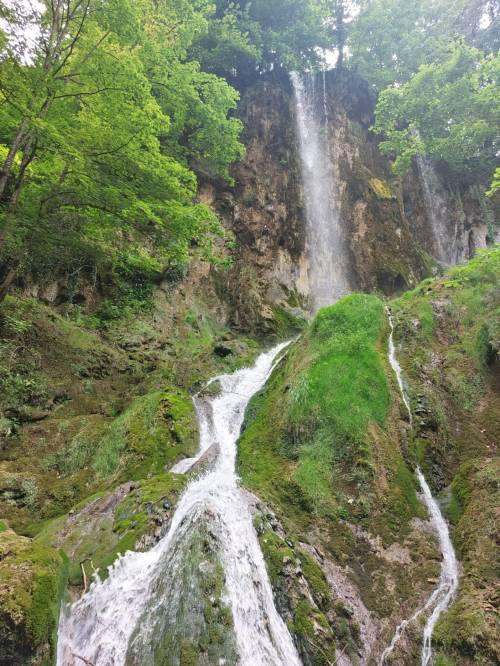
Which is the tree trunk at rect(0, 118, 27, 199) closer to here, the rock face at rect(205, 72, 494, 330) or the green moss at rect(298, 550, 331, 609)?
the green moss at rect(298, 550, 331, 609)

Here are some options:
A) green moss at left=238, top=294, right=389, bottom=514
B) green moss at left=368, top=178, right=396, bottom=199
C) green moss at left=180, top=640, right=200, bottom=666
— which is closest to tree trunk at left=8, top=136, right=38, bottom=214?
green moss at left=238, top=294, right=389, bottom=514

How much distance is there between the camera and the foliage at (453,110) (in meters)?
16.9

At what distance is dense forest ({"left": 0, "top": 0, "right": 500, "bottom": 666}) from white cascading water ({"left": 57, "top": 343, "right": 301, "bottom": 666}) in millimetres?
28

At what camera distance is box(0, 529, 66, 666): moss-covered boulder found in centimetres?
314

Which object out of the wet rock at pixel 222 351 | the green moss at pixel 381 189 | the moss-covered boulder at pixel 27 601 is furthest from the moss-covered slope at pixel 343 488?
the green moss at pixel 381 189

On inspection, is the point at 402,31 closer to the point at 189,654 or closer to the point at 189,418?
the point at 189,418

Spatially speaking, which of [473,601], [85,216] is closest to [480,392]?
[473,601]

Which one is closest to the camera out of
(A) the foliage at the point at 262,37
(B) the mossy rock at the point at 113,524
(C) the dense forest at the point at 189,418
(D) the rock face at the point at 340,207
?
(C) the dense forest at the point at 189,418

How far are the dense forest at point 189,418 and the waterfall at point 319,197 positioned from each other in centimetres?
489

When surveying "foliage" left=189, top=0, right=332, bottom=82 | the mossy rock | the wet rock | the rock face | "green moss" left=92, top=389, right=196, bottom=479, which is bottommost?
the mossy rock

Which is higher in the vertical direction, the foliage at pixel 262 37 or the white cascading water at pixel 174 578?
the foliage at pixel 262 37

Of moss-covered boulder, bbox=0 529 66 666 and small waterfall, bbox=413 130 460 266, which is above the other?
small waterfall, bbox=413 130 460 266

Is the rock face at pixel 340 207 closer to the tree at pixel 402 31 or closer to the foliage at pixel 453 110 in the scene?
the tree at pixel 402 31

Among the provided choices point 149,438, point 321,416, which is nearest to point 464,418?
point 321,416
